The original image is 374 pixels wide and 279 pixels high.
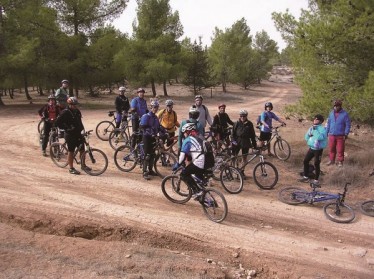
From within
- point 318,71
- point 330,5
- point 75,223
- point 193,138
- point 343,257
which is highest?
point 330,5

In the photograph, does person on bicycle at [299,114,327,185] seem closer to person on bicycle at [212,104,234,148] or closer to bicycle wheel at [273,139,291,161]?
person on bicycle at [212,104,234,148]

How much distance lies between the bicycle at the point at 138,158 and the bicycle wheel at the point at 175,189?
1439mm

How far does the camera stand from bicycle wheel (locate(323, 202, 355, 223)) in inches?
314

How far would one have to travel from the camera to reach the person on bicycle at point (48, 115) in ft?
38.9

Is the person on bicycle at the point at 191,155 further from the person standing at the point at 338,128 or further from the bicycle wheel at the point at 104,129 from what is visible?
the bicycle wheel at the point at 104,129

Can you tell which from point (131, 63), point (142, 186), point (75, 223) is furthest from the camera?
point (131, 63)

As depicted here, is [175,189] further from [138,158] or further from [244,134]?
[244,134]

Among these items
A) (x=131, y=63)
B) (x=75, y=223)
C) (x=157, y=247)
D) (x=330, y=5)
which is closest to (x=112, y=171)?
(x=75, y=223)

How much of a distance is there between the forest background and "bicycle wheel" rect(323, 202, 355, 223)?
12.6ft

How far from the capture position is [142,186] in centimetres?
947

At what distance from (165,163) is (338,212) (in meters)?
5.01

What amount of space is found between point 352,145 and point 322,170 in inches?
180

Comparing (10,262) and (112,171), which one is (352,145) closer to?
(112,171)

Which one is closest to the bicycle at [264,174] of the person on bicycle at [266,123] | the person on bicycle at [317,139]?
the person on bicycle at [317,139]
